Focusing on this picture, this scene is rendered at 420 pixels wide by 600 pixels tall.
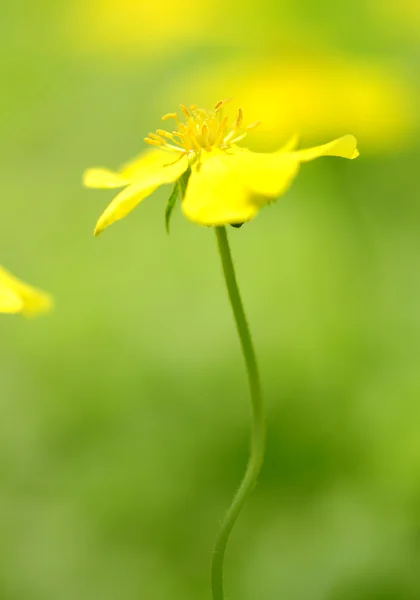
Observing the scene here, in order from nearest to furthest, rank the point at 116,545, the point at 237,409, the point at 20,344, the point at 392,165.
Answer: the point at 116,545
the point at 237,409
the point at 20,344
the point at 392,165

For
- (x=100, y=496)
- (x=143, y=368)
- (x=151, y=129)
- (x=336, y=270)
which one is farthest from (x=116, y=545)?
(x=151, y=129)

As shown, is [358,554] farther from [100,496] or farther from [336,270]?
[336,270]

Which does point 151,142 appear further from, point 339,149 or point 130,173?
point 339,149

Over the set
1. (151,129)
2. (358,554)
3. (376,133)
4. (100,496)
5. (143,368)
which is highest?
(151,129)

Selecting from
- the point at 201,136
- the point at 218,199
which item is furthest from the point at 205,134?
the point at 218,199

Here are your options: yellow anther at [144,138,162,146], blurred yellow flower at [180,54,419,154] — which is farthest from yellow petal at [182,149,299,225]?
blurred yellow flower at [180,54,419,154]

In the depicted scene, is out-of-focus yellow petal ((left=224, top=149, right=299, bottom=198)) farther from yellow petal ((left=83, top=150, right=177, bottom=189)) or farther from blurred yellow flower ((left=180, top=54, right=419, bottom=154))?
blurred yellow flower ((left=180, top=54, right=419, bottom=154))
